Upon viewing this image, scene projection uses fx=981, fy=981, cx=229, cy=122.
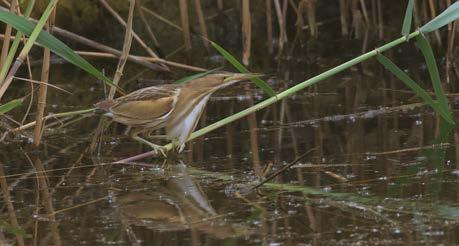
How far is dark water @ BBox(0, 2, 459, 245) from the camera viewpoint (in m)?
3.27

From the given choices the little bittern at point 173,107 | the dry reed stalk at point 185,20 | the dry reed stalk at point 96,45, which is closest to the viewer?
the little bittern at point 173,107

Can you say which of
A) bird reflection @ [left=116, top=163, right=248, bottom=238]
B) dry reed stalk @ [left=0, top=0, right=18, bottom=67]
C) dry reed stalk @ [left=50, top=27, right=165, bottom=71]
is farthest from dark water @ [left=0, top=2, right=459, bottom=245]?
dry reed stalk @ [left=0, top=0, right=18, bottom=67]

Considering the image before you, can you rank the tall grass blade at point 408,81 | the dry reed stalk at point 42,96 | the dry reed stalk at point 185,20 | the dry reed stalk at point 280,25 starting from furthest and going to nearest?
1. the dry reed stalk at point 280,25
2. the dry reed stalk at point 185,20
3. the dry reed stalk at point 42,96
4. the tall grass blade at point 408,81

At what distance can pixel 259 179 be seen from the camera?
3.90 m

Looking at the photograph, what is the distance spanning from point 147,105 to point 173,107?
0.38ft

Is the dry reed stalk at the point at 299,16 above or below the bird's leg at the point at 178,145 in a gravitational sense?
above

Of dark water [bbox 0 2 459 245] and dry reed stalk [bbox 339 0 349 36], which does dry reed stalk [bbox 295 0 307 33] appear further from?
dark water [bbox 0 2 459 245]

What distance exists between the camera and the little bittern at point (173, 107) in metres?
4.34

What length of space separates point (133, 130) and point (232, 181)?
0.88 meters

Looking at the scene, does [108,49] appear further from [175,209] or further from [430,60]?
[175,209]

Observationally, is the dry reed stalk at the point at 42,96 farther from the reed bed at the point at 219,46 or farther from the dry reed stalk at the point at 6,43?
the dry reed stalk at the point at 6,43

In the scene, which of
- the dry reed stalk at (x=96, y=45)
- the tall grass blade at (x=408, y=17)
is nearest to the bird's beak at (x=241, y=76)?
the tall grass blade at (x=408, y=17)

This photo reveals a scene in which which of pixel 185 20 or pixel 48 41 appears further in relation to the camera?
pixel 185 20

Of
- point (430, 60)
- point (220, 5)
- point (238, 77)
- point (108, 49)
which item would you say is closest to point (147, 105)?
point (238, 77)
